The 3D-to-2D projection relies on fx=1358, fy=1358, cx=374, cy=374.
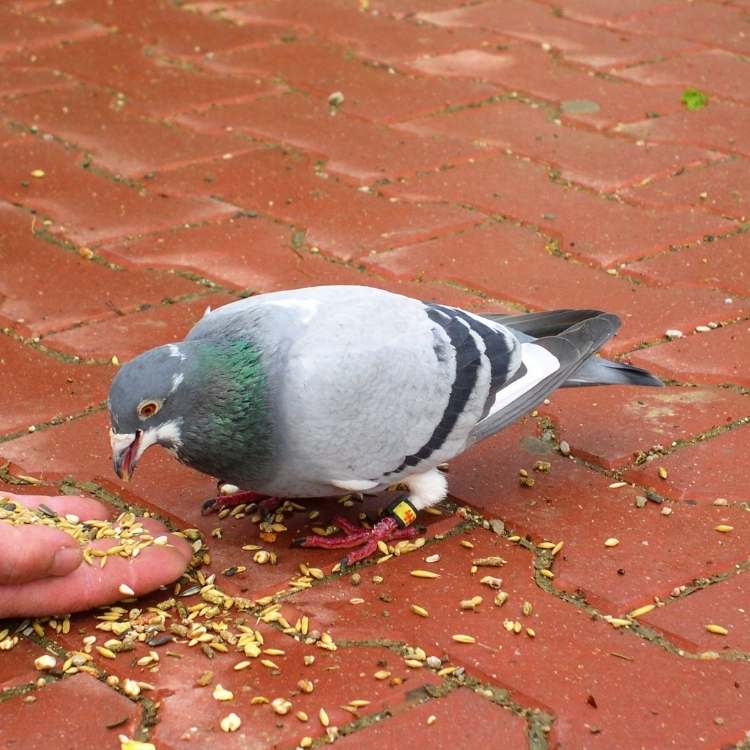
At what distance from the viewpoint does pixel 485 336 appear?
2908 mm

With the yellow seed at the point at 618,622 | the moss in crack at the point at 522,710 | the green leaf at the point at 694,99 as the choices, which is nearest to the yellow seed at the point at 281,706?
the moss in crack at the point at 522,710

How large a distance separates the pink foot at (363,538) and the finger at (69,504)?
1.34 feet

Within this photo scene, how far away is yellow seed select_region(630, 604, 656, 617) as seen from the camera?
2.55 metres

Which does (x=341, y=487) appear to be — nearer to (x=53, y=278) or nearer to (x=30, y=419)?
(x=30, y=419)

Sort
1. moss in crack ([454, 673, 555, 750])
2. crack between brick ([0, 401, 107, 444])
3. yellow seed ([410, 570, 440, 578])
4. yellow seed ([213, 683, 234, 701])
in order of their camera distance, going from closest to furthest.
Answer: moss in crack ([454, 673, 555, 750]) → yellow seed ([213, 683, 234, 701]) → yellow seed ([410, 570, 440, 578]) → crack between brick ([0, 401, 107, 444])

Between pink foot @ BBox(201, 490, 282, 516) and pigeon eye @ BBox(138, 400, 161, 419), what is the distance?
43cm

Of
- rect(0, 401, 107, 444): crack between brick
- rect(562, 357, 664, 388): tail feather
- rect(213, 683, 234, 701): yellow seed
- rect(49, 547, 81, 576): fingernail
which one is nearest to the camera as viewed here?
rect(213, 683, 234, 701): yellow seed

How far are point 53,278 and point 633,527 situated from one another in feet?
6.28

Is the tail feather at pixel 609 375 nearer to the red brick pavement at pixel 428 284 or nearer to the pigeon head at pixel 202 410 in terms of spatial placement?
the red brick pavement at pixel 428 284

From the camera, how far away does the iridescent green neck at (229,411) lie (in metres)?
2.61

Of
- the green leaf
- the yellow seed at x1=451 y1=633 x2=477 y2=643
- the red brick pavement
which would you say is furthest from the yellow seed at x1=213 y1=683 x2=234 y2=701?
the green leaf

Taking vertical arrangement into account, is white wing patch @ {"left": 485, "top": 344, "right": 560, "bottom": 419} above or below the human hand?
above

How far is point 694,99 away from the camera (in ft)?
16.7

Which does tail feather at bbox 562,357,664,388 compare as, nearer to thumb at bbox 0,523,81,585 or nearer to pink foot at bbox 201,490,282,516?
pink foot at bbox 201,490,282,516
